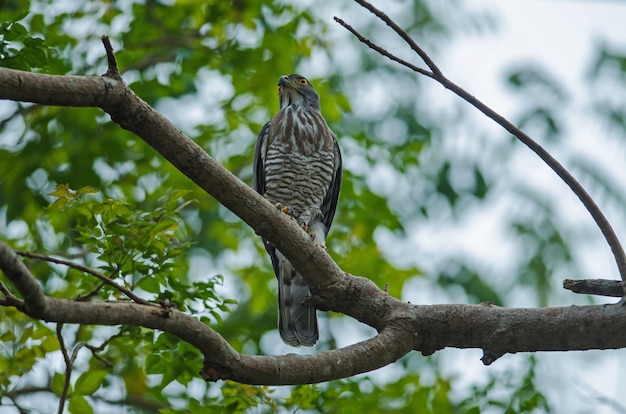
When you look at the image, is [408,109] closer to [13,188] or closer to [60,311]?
[13,188]

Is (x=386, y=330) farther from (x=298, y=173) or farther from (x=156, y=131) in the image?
(x=298, y=173)

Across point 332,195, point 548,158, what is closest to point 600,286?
point 548,158

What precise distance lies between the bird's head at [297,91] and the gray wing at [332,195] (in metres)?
0.52

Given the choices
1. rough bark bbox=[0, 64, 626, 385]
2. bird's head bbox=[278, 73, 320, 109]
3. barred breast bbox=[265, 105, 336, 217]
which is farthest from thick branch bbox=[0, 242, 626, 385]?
bird's head bbox=[278, 73, 320, 109]

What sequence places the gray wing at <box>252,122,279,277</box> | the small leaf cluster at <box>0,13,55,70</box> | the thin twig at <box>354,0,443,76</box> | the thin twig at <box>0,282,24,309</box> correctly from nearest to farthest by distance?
1. the thin twig at <box>0,282,24,309</box>
2. the thin twig at <box>354,0,443,76</box>
3. the small leaf cluster at <box>0,13,55,70</box>
4. the gray wing at <box>252,122,279,277</box>

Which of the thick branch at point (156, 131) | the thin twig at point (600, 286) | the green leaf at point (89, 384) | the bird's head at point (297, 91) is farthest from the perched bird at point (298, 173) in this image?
the thin twig at point (600, 286)

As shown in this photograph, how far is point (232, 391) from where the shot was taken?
12.0 ft

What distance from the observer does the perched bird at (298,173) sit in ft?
18.4

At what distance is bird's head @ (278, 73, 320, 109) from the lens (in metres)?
6.32

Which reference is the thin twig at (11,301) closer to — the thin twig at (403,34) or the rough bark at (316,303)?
the rough bark at (316,303)

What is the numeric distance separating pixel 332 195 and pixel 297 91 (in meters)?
0.93

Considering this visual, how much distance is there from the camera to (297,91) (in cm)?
636

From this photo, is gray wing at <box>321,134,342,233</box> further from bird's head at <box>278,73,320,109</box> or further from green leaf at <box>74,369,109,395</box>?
Result: green leaf at <box>74,369,109,395</box>

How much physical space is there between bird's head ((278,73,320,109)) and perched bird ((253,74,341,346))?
0.20 m
